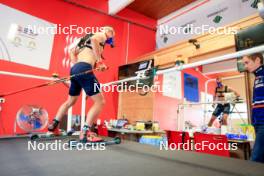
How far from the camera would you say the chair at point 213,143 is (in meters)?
1.81

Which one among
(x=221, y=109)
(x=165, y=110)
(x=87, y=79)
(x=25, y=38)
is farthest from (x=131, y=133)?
(x=25, y=38)

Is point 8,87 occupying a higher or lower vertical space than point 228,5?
lower

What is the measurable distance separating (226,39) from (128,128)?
201 centimetres

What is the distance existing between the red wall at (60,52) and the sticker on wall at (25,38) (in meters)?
0.08

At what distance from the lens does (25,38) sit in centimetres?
324

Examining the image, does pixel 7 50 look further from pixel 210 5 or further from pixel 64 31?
pixel 210 5

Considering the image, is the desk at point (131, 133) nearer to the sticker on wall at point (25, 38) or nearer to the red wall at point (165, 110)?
the red wall at point (165, 110)

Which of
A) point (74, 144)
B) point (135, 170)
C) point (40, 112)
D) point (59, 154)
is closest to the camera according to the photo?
point (135, 170)

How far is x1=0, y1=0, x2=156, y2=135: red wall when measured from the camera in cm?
302

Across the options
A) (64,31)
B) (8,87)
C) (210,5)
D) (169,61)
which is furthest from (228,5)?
(8,87)

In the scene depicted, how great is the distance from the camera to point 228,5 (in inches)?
141

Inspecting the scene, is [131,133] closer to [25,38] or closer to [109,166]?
[25,38]

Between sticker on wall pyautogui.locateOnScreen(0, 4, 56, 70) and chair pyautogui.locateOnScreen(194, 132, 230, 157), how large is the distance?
2612mm

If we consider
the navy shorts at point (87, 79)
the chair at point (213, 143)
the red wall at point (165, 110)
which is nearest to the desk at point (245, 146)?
the chair at point (213, 143)
